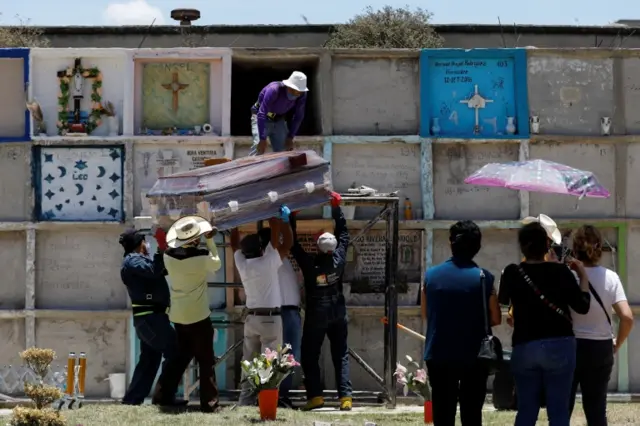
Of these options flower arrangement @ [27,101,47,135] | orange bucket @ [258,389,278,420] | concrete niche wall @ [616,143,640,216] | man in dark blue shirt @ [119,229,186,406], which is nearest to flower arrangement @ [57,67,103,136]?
flower arrangement @ [27,101,47,135]

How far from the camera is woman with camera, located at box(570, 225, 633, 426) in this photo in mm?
9969

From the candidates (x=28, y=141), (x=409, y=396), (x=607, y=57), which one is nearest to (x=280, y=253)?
(x=409, y=396)

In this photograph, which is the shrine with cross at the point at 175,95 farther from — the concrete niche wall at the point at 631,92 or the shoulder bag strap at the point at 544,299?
the shoulder bag strap at the point at 544,299

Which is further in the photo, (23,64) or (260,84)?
(260,84)

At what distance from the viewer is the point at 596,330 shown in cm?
998

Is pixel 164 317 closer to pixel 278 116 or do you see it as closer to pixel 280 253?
pixel 280 253

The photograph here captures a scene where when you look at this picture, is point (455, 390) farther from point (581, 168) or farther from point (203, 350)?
point (581, 168)

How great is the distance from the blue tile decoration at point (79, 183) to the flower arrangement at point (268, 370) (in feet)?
12.1

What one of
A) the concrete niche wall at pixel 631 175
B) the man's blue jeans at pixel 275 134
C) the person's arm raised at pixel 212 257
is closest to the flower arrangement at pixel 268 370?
the person's arm raised at pixel 212 257

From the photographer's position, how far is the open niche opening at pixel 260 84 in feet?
51.6

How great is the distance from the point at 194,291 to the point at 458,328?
3.82 m

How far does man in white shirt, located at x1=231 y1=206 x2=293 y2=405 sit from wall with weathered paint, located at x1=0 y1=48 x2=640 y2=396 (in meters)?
1.28

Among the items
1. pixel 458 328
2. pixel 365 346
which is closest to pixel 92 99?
pixel 365 346

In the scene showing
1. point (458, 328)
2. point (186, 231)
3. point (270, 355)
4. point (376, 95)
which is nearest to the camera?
point (458, 328)
